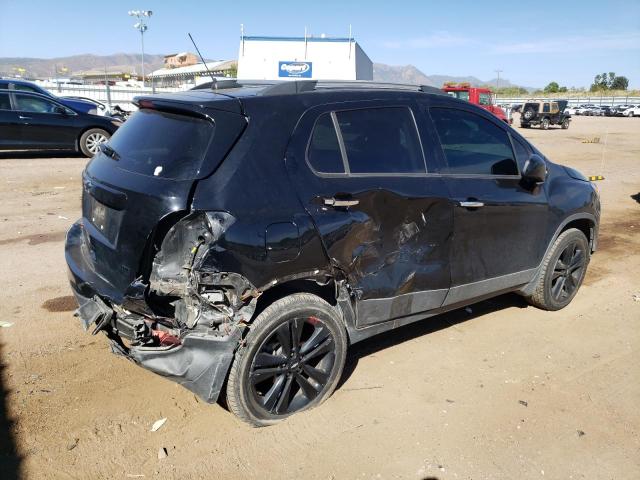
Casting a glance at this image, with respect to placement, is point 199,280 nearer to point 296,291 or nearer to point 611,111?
point 296,291

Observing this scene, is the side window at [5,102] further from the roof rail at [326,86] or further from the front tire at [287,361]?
the front tire at [287,361]

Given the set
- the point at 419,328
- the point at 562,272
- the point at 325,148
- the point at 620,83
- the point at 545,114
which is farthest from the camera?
the point at 620,83

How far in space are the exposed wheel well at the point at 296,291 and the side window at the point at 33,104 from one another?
1145 centimetres

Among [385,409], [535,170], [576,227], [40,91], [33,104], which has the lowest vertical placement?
[385,409]

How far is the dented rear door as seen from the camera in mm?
3084

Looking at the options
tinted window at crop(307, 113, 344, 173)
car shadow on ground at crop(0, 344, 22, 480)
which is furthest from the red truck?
car shadow on ground at crop(0, 344, 22, 480)

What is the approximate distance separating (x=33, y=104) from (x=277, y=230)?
1178 cm

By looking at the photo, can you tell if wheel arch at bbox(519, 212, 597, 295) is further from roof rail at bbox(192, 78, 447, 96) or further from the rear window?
the rear window

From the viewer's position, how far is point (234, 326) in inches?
110

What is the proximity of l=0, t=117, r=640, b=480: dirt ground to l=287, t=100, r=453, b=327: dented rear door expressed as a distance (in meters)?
0.57

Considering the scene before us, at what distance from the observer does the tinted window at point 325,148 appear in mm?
3107

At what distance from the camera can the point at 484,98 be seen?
26359mm

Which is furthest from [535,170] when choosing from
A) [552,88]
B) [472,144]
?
[552,88]

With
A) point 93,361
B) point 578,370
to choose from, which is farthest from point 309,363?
point 578,370
